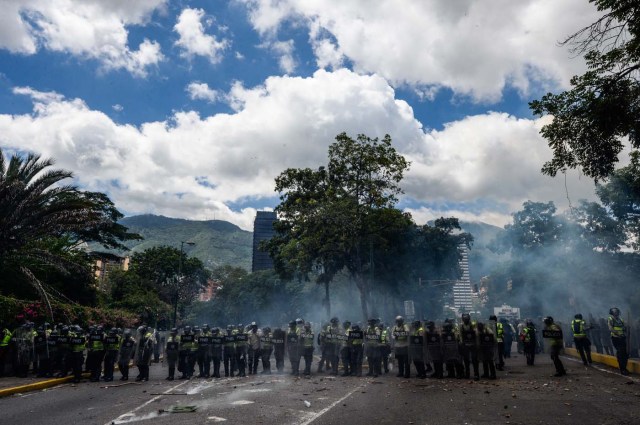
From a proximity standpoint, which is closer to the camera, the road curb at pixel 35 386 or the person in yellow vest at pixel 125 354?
the road curb at pixel 35 386

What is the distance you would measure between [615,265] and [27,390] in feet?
145

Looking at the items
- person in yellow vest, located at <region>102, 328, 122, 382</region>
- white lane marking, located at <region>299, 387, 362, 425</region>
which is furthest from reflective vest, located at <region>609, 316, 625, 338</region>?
person in yellow vest, located at <region>102, 328, 122, 382</region>

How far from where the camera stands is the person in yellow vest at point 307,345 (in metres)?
15.7

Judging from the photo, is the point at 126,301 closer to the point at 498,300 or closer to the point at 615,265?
the point at 615,265

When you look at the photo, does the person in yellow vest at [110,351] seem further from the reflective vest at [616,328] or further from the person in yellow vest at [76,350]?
the reflective vest at [616,328]

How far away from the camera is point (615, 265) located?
133 feet

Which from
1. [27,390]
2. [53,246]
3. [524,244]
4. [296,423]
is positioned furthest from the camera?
[524,244]

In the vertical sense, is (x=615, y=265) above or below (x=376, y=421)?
above

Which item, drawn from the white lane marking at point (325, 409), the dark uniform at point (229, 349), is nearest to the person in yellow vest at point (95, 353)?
the dark uniform at point (229, 349)

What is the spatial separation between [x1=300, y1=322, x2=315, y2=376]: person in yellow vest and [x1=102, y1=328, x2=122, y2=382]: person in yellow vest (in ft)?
19.8

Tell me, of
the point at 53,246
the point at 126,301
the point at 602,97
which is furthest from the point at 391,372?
the point at 126,301

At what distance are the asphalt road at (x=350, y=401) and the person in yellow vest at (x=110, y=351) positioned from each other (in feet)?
2.72

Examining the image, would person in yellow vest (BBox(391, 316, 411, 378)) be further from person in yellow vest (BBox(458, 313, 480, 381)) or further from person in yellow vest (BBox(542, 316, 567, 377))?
person in yellow vest (BBox(542, 316, 567, 377))

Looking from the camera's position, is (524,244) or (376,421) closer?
(376,421)
